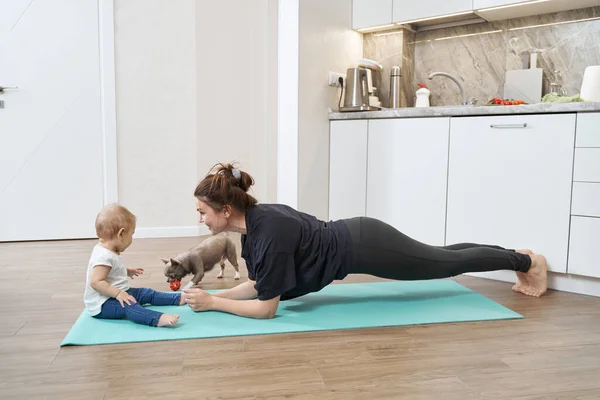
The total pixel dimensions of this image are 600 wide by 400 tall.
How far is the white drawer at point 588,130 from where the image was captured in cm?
262

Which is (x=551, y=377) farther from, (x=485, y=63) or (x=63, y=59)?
(x=63, y=59)

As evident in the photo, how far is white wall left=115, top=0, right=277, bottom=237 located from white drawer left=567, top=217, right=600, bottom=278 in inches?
112

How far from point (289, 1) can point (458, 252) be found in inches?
77.4

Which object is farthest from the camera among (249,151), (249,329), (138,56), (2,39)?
(249,151)

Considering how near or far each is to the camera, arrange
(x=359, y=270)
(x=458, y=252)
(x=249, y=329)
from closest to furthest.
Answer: (x=249, y=329) → (x=359, y=270) → (x=458, y=252)

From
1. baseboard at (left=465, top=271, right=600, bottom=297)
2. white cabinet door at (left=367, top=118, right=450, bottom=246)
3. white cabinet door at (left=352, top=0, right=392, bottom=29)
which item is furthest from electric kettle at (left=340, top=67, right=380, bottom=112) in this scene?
baseboard at (left=465, top=271, right=600, bottom=297)

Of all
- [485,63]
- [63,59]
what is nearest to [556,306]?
[485,63]

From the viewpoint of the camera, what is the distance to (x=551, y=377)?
5.63ft

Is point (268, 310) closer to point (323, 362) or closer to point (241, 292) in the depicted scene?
point (241, 292)

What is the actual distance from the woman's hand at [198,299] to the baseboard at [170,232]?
2256 millimetres

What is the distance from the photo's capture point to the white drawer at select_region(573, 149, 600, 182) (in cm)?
264

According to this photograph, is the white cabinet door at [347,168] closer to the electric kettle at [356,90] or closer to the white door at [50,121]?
the electric kettle at [356,90]

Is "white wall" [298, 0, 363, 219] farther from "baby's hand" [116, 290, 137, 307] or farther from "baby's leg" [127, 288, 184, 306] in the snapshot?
"baby's hand" [116, 290, 137, 307]

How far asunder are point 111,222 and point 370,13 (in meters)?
2.53
